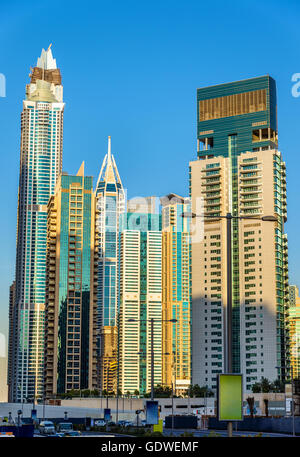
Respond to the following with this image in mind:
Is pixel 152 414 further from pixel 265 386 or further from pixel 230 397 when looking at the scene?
pixel 265 386

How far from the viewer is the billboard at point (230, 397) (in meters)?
27.2

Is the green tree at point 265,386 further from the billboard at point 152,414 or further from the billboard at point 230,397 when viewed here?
the billboard at point 230,397

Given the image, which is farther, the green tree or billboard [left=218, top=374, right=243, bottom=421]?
the green tree

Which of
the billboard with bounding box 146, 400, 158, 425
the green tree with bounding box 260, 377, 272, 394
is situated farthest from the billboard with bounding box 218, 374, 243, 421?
the green tree with bounding box 260, 377, 272, 394

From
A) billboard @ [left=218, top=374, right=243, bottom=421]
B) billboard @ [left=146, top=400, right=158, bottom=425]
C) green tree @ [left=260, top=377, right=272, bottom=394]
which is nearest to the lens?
billboard @ [left=218, top=374, right=243, bottom=421]

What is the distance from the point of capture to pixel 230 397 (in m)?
27.7

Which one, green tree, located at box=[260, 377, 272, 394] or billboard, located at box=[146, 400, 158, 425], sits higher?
billboard, located at box=[146, 400, 158, 425]

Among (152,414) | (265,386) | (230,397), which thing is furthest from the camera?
(265,386)


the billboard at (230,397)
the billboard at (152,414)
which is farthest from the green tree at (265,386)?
the billboard at (230,397)

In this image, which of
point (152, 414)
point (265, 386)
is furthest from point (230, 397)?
point (265, 386)

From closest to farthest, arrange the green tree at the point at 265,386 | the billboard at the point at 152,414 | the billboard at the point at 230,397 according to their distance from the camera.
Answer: the billboard at the point at 230,397 < the billboard at the point at 152,414 < the green tree at the point at 265,386

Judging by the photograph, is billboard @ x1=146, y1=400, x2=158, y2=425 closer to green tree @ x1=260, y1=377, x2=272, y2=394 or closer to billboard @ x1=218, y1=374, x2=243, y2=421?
billboard @ x1=218, y1=374, x2=243, y2=421

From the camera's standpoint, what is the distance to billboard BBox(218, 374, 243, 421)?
27250 mm

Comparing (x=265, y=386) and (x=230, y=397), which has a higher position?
(x=230, y=397)
